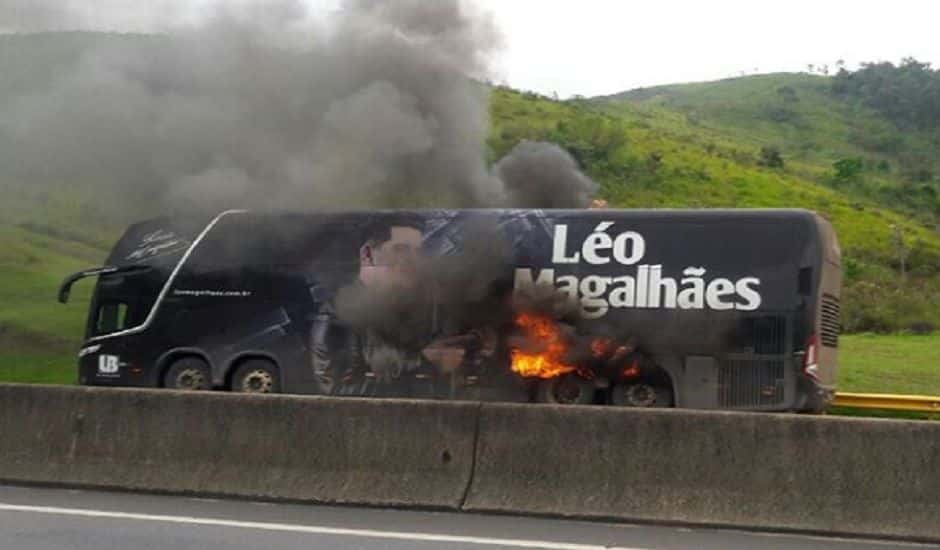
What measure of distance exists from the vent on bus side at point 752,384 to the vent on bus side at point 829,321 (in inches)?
29.5

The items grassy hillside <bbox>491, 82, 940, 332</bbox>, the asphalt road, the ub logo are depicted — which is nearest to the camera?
the asphalt road

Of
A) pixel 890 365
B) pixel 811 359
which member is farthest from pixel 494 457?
pixel 890 365

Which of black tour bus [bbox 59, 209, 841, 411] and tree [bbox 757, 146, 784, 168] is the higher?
tree [bbox 757, 146, 784, 168]

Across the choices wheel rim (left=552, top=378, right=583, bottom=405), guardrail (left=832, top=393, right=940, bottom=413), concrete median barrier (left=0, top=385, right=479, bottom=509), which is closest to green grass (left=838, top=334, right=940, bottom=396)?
guardrail (left=832, top=393, right=940, bottom=413)

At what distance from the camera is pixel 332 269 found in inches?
619

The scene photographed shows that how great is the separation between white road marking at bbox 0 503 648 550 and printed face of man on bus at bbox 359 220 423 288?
746 cm

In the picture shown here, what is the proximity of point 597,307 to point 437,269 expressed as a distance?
213 centimetres

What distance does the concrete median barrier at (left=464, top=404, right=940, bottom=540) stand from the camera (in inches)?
297

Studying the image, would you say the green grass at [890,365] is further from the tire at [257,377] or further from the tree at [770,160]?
the tree at [770,160]

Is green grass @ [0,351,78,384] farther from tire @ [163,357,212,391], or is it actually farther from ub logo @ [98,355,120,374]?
tire @ [163,357,212,391]

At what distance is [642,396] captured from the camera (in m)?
14.3

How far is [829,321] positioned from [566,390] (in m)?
3.22

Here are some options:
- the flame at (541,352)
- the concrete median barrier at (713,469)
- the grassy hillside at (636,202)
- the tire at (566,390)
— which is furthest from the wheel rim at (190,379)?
the concrete median barrier at (713,469)

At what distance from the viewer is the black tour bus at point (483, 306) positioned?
1404 cm
